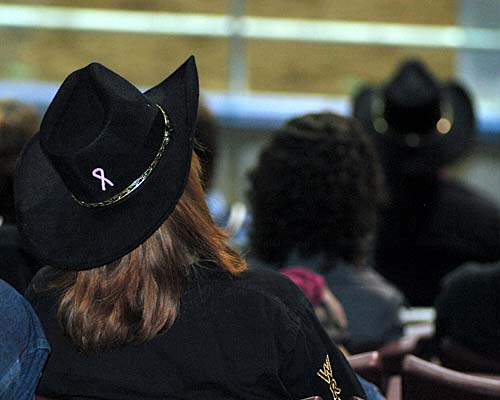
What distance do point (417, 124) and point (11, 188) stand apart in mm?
1750

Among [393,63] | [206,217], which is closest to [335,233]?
[206,217]

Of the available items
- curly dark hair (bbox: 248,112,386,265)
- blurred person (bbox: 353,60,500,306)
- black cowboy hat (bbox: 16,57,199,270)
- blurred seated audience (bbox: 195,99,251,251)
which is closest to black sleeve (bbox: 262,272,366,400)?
black cowboy hat (bbox: 16,57,199,270)

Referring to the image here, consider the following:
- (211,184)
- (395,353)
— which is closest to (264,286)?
(395,353)

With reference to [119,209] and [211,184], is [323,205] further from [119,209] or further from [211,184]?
[119,209]

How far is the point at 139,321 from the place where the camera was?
160 centimetres

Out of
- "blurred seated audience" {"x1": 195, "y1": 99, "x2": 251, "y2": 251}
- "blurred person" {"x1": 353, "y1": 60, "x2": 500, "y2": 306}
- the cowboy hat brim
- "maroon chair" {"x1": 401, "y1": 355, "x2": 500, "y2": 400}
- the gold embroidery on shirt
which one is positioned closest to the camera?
the gold embroidery on shirt

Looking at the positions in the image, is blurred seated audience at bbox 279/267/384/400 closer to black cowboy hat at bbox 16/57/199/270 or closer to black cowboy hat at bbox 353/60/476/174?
black cowboy hat at bbox 16/57/199/270

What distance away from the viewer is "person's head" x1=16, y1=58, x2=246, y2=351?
1559 millimetres

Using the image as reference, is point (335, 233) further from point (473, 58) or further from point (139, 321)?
point (473, 58)

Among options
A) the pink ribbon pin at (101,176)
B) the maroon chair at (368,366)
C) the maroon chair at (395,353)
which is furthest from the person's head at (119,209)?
the maroon chair at (395,353)

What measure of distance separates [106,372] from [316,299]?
0.66 metres

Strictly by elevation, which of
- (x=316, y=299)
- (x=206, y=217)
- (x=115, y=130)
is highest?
(x=115, y=130)

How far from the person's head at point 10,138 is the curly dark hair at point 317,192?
24.5 inches

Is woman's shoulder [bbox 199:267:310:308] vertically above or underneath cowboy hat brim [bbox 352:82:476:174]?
underneath
